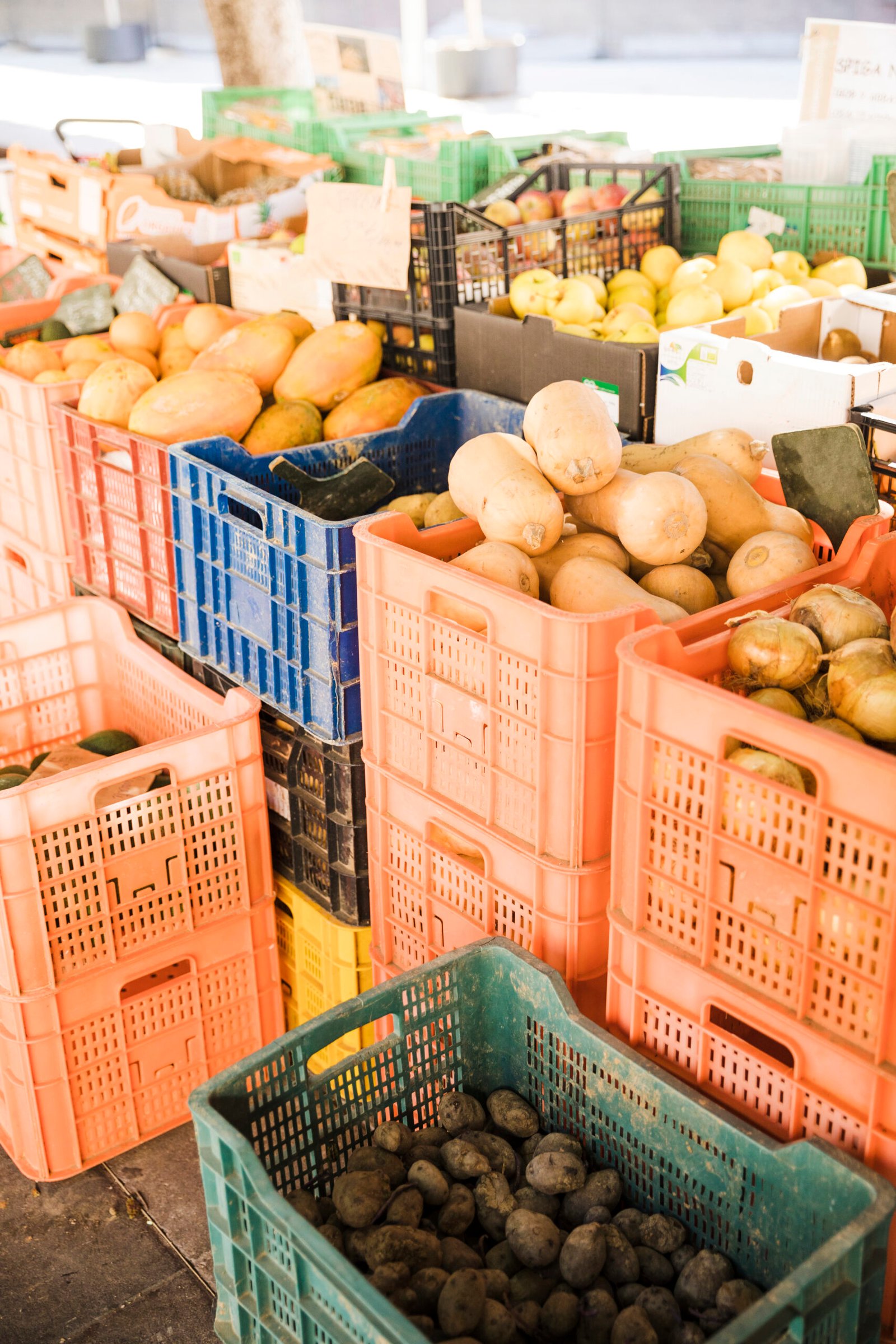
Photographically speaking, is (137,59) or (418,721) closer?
(418,721)

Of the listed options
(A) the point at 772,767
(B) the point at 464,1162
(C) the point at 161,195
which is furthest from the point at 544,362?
(C) the point at 161,195

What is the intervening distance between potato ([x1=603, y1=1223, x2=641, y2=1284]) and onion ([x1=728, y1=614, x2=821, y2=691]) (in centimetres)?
78

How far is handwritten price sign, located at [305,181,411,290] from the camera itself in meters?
3.10

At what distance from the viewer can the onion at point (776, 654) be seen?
5.72 feet

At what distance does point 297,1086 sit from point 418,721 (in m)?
0.61

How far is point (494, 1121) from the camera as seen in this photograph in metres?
1.97

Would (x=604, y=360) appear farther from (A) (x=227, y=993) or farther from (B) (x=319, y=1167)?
(B) (x=319, y=1167)

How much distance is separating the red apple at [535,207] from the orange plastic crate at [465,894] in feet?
8.23

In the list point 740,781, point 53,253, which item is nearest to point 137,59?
point 53,253

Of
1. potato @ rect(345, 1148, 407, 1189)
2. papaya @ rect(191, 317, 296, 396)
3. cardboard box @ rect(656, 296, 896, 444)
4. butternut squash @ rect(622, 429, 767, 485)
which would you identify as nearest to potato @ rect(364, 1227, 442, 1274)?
potato @ rect(345, 1148, 407, 1189)

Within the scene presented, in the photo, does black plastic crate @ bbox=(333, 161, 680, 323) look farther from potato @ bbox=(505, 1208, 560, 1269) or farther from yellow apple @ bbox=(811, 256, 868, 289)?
potato @ bbox=(505, 1208, 560, 1269)

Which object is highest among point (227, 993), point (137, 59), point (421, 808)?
point (137, 59)

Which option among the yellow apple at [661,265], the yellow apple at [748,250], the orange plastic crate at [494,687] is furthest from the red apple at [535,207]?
the orange plastic crate at [494,687]

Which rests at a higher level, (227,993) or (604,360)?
(604,360)
